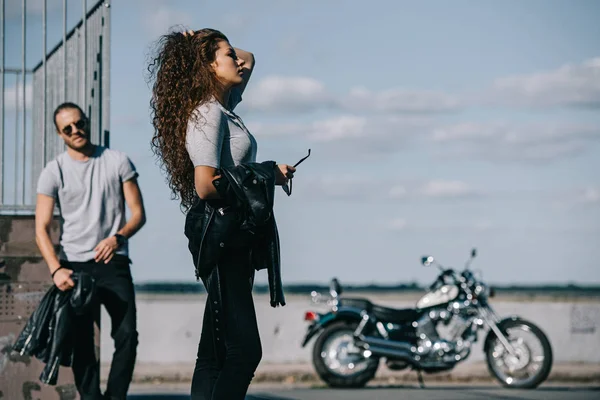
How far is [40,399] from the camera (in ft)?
23.8

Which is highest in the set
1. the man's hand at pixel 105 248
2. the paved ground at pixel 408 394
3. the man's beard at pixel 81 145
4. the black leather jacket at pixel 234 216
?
the man's beard at pixel 81 145

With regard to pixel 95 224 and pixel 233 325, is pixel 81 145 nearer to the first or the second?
pixel 95 224

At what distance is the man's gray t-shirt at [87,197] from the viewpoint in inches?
262

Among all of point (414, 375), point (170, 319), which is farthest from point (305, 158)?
point (170, 319)

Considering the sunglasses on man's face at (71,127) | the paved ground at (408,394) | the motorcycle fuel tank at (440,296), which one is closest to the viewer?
the sunglasses on man's face at (71,127)

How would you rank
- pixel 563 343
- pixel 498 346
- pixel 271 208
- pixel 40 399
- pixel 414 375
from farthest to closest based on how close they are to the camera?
pixel 563 343
pixel 414 375
pixel 498 346
pixel 40 399
pixel 271 208

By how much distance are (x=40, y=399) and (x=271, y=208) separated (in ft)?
10.8

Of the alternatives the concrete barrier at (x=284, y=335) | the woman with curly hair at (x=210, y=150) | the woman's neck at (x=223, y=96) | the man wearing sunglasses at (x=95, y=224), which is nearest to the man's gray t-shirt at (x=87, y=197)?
the man wearing sunglasses at (x=95, y=224)

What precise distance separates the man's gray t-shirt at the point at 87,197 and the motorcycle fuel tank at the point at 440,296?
18.3 feet

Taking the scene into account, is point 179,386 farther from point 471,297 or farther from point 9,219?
point 9,219

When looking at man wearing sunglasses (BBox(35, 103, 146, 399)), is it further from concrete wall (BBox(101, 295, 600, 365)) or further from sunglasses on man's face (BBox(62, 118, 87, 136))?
concrete wall (BBox(101, 295, 600, 365))

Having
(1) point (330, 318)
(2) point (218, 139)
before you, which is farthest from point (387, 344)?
(2) point (218, 139)

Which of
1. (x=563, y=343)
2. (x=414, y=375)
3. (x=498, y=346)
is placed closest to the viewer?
(x=498, y=346)

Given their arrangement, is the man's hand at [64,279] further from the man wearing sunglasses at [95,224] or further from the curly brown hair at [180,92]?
the curly brown hair at [180,92]
